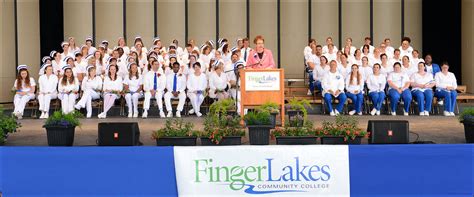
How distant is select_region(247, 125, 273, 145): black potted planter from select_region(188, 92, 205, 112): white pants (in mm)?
5719

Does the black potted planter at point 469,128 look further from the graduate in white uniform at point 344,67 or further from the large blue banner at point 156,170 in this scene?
the graduate in white uniform at point 344,67

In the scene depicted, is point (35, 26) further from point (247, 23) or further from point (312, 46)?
point (312, 46)

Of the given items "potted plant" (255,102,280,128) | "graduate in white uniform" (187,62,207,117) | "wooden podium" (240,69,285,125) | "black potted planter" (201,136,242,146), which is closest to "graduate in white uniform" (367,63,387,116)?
"graduate in white uniform" (187,62,207,117)

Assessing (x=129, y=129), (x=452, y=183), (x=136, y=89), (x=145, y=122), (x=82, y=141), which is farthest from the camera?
Answer: (x=136, y=89)

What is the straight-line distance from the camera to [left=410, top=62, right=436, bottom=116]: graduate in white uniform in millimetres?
17922

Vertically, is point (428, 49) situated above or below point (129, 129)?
above

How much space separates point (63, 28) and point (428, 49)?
11102 mm

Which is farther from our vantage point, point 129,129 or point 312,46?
point 312,46

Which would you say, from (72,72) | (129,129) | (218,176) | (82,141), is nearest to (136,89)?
(72,72)

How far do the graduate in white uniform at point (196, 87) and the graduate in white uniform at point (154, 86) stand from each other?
0.64 metres

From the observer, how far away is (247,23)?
940 inches

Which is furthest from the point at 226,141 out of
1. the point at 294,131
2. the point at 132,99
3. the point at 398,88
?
the point at 398,88

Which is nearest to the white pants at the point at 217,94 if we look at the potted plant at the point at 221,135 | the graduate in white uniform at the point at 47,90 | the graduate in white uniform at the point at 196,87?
the graduate in white uniform at the point at 196,87

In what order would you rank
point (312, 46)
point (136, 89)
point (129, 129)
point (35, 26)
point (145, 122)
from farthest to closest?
1. point (35, 26)
2. point (312, 46)
3. point (136, 89)
4. point (145, 122)
5. point (129, 129)
